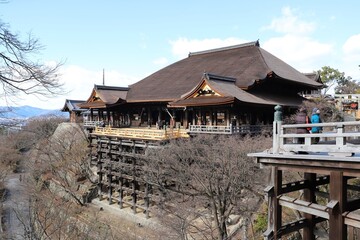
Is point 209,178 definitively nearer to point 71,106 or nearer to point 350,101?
point 350,101

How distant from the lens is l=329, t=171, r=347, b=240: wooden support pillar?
4.86 m

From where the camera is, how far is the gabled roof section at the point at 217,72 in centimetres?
2608

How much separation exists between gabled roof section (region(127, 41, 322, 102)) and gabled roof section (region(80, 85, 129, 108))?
3.15 ft

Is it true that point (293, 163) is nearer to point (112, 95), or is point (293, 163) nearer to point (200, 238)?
point (200, 238)

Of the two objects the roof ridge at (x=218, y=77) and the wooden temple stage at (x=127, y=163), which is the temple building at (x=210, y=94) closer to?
the roof ridge at (x=218, y=77)

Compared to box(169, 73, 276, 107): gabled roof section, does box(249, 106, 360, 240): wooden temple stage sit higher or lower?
lower

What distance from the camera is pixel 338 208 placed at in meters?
4.88

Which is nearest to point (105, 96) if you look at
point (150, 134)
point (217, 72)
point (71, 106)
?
→ point (150, 134)

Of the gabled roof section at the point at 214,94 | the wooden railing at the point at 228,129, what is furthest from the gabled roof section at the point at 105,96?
the wooden railing at the point at 228,129

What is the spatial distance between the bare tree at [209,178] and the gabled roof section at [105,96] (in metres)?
11.0

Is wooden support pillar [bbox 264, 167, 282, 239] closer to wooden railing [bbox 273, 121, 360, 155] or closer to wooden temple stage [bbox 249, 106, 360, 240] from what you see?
wooden temple stage [bbox 249, 106, 360, 240]

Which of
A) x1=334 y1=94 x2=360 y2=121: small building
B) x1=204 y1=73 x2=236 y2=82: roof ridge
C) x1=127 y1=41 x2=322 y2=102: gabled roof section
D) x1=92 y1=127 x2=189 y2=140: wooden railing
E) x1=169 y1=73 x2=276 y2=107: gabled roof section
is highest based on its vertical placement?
x1=127 y1=41 x2=322 y2=102: gabled roof section

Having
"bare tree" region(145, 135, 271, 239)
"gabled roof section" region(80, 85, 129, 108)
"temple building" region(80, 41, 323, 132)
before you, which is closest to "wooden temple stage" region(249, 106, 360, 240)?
"bare tree" region(145, 135, 271, 239)

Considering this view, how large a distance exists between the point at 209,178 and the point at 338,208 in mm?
10463
